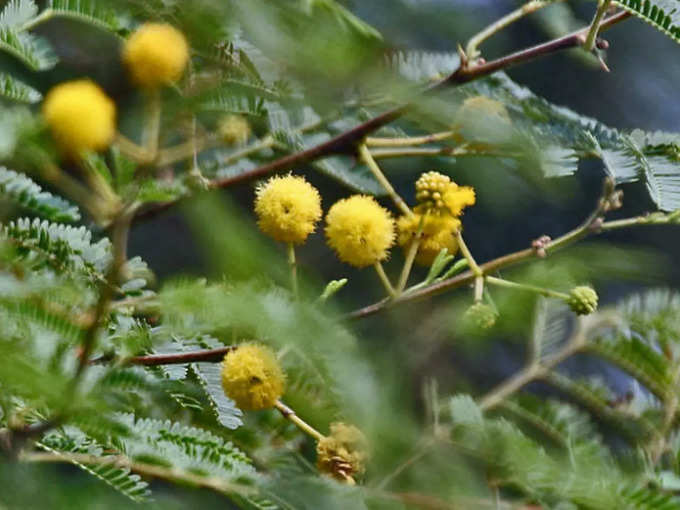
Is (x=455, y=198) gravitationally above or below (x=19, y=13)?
below

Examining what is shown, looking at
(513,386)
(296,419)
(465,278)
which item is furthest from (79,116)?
(513,386)

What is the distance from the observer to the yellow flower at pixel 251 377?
2.73ft

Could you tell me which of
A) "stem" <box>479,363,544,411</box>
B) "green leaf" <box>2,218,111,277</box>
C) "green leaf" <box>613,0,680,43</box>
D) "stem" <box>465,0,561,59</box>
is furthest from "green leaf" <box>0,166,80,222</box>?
"stem" <box>479,363,544,411</box>

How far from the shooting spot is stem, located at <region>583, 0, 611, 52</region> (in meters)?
1.07

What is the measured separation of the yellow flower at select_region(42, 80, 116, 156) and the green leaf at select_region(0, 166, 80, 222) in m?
0.50

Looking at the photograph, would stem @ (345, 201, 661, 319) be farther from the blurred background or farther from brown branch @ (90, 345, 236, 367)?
brown branch @ (90, 345, 236, 367)

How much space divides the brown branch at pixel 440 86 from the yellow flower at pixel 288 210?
5cm

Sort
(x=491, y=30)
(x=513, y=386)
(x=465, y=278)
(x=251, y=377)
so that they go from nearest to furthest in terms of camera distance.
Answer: (x=251, y=377), (x=465, y=278), (x=491, y=30), (x=513, y=386)

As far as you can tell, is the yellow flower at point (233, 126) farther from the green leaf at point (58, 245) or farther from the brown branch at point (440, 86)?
the green leaf at point (58, 245)

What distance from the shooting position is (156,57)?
52 cm

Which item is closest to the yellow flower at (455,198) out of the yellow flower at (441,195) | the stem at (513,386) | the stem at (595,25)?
the yellow flower at (441,195)

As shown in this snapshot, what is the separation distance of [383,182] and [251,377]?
0.34 m

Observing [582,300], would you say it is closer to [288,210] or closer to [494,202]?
[494,202]

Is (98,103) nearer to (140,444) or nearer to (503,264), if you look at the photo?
(140,444)
